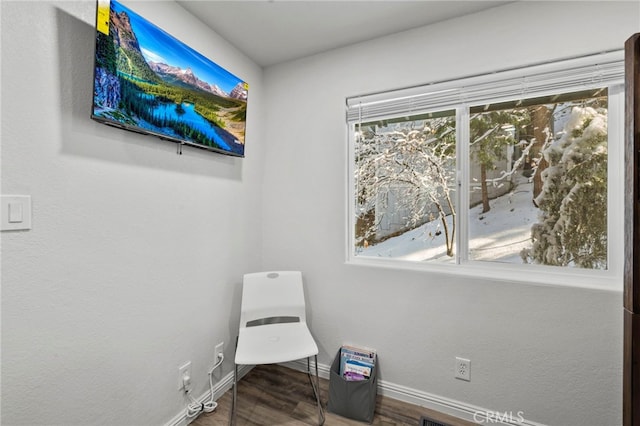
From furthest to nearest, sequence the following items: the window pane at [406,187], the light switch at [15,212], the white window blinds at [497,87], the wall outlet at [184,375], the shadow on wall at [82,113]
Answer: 1. the window pane at [406,187]
2. the wall outlet at [184,375]
3. the white window blinds at [497,87]
4. the shadow on wall at [82,113]
5. the light switch at [15,212]

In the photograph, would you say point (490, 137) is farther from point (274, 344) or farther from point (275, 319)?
point (275, 319)

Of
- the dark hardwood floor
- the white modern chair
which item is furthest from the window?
the dark hardwood floor

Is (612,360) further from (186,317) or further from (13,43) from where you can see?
(13,43)

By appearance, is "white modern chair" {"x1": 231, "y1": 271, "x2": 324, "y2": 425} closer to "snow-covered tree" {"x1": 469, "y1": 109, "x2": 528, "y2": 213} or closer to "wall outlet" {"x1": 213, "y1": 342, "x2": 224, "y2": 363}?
"wall outlet" {"x1": 213, "y1": 342, "x2": 224, "y2": 363}

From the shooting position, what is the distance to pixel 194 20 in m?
1.72

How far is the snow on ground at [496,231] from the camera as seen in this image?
167cm

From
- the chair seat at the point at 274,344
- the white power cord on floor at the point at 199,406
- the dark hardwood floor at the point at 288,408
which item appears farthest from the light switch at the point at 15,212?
the dark hardwood floor at the point at 288,408

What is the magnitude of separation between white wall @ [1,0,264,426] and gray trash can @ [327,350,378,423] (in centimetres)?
83

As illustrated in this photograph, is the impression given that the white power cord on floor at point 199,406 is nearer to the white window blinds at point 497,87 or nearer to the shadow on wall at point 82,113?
the shadow on wall at point 82,113

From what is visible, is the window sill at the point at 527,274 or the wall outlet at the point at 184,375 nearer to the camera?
the window sill at the point at 527,274

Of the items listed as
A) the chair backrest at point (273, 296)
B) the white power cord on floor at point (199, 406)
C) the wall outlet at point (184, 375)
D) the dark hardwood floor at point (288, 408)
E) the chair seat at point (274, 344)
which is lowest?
the dark hardwood floor at point (288, 408)

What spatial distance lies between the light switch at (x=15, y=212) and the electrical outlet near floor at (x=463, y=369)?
7.19 ft

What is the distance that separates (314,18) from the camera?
173 cm

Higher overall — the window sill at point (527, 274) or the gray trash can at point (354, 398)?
the window sill at point (527, 274)
